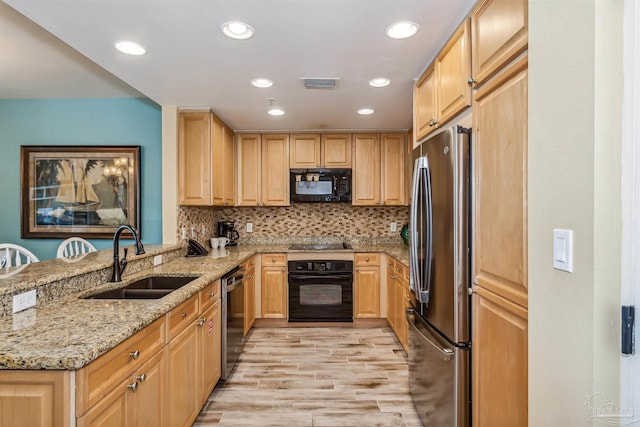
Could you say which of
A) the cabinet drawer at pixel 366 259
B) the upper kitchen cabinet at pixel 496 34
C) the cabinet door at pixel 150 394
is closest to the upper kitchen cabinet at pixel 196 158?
the cabinet drawer at pixel 366 259

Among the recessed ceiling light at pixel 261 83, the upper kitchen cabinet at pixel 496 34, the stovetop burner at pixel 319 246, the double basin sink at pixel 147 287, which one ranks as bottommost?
the double basin sink at pixel 147 287

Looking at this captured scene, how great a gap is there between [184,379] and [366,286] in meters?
2.40

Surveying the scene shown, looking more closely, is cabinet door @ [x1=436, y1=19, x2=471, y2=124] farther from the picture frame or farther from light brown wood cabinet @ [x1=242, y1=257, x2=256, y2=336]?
the picture frame

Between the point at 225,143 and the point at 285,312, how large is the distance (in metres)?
1.99

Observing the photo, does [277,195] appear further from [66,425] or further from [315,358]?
[66,425]

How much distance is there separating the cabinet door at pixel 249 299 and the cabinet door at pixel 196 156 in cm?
88

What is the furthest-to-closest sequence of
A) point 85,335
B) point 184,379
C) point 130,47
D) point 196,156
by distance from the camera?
point 196,156 < point 130,47 < point 184,379 < point 85,335

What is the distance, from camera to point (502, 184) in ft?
4.25

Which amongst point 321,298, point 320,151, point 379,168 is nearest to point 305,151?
point 320,151

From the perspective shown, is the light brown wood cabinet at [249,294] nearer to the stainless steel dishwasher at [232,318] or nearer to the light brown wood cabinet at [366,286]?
the stainless steel dishwasher at [232,318]

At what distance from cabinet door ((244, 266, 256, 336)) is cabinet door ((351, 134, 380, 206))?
4.86ft

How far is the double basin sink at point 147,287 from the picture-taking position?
6.40 ft

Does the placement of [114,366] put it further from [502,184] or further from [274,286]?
[274,286]

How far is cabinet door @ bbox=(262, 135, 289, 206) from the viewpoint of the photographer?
13.7ft
